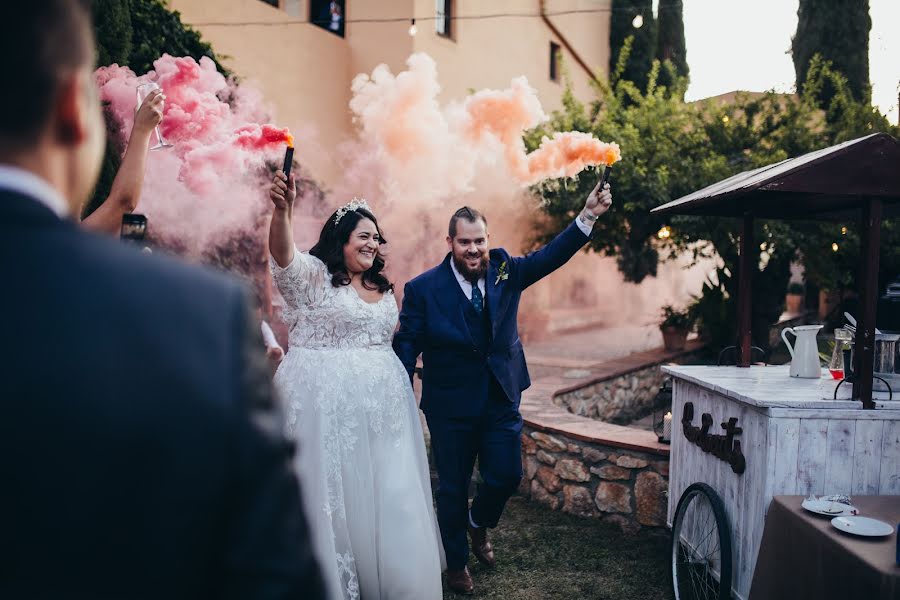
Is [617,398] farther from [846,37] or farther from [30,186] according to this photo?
[846,37]

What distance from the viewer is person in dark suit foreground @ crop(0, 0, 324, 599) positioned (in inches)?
31.7

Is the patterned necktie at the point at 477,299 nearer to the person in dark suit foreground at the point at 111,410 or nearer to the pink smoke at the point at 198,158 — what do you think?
the person in dark suit foreground at the point at 111,410

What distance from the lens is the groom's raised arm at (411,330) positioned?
4.32 metres

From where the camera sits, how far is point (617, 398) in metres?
9.52

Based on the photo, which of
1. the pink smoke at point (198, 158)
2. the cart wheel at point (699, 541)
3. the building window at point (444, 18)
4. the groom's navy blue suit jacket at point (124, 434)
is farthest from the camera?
the building window at point (444, 18)

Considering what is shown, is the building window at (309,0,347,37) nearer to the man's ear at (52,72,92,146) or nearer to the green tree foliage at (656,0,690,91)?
the green tree foliage at (656,0,690,91)

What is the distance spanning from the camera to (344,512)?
11.7ft

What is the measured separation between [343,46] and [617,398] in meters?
8.13

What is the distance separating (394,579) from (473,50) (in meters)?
12.7

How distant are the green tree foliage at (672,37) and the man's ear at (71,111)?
22250mm

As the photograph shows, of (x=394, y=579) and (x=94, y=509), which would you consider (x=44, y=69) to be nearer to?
(x=94, y=509)

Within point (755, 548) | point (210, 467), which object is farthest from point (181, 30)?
point (210, 467)

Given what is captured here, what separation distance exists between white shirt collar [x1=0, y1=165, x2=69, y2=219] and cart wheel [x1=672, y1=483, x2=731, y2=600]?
352cm

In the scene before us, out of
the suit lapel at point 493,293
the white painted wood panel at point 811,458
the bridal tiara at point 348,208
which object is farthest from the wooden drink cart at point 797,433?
the bridal tiara at point 348,208
